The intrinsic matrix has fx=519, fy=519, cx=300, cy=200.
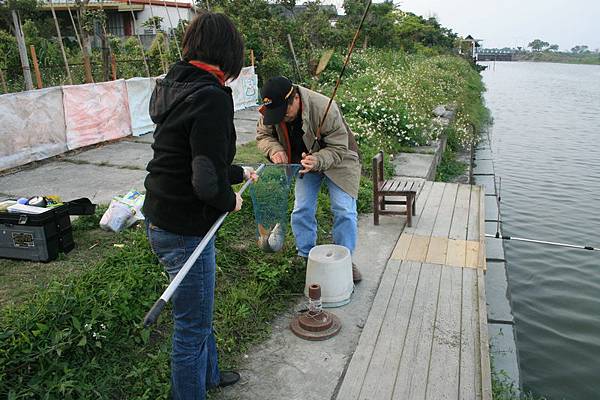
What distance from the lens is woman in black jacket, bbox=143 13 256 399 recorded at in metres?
2.07

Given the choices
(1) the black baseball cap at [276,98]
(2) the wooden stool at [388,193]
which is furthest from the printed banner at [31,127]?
(1) the black baseball cap at [276,98]

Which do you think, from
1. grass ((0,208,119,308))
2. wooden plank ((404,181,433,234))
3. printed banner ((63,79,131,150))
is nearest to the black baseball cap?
grass ((0,208,119,308))

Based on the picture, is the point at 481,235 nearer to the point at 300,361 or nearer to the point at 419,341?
the point at 419,341

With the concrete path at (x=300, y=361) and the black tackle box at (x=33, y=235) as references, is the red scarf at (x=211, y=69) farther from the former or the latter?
the black tackle box at (x=33, y=235)

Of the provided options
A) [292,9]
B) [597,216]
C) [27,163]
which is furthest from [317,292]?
[292,9]

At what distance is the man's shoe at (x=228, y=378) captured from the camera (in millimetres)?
2924

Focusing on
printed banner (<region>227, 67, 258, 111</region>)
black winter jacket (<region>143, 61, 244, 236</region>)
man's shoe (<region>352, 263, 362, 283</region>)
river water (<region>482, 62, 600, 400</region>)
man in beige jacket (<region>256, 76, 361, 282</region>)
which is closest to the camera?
black winter jacket (<region>143, 61, 244, 236</region>)

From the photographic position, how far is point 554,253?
287 inches

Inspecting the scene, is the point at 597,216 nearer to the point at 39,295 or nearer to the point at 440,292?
the point at 440,292

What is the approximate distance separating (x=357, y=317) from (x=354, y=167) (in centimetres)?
111

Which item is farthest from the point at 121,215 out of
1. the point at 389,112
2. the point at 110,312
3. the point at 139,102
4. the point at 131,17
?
the point at 131,17

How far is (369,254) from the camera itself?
4.82 metres

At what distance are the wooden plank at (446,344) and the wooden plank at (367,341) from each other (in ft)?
1.24

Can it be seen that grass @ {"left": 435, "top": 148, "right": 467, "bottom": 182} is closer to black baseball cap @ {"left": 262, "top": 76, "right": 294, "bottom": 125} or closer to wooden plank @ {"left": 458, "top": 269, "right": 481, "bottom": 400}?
wooden plank @ {"left": 458, "top": 269, "right": 481, "bottom": 400}
